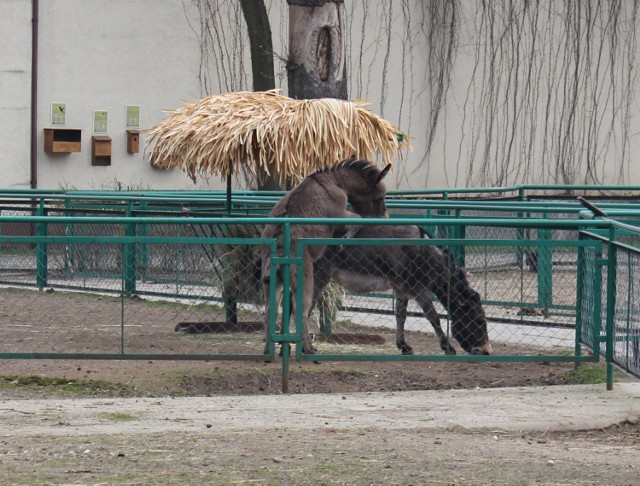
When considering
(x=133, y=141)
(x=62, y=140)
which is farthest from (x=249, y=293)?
(x=133, y=141)

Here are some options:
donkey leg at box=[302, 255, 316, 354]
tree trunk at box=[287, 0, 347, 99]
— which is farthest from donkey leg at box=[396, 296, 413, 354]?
tree trunk at box=[287, 0, 347, 99]

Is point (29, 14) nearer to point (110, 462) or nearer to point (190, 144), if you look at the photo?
point (190, 144)

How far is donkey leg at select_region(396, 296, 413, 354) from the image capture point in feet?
36.2

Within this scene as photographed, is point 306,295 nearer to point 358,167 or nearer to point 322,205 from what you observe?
point 322,205

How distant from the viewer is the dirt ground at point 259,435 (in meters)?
6.83

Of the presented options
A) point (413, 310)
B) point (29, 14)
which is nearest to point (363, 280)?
point (413, 310)

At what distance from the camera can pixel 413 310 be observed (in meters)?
12.0

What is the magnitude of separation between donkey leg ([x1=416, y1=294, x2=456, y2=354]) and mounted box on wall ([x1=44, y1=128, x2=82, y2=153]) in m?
10.8

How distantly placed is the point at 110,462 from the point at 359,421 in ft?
6.02

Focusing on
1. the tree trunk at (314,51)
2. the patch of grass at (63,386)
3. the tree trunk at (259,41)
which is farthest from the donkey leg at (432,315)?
the tree trunk at (259,41)

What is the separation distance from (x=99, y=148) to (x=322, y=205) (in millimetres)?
10562

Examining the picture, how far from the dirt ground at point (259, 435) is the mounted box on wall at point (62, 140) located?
9493 millimetres

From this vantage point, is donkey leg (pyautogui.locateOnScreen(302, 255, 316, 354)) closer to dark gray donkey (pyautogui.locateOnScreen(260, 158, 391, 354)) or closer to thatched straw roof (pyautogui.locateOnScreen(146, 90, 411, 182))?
dark gray donkey (pyautogui.locateOnScreen(260, 158, 391, 354))

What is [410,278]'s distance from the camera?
10.9 m
